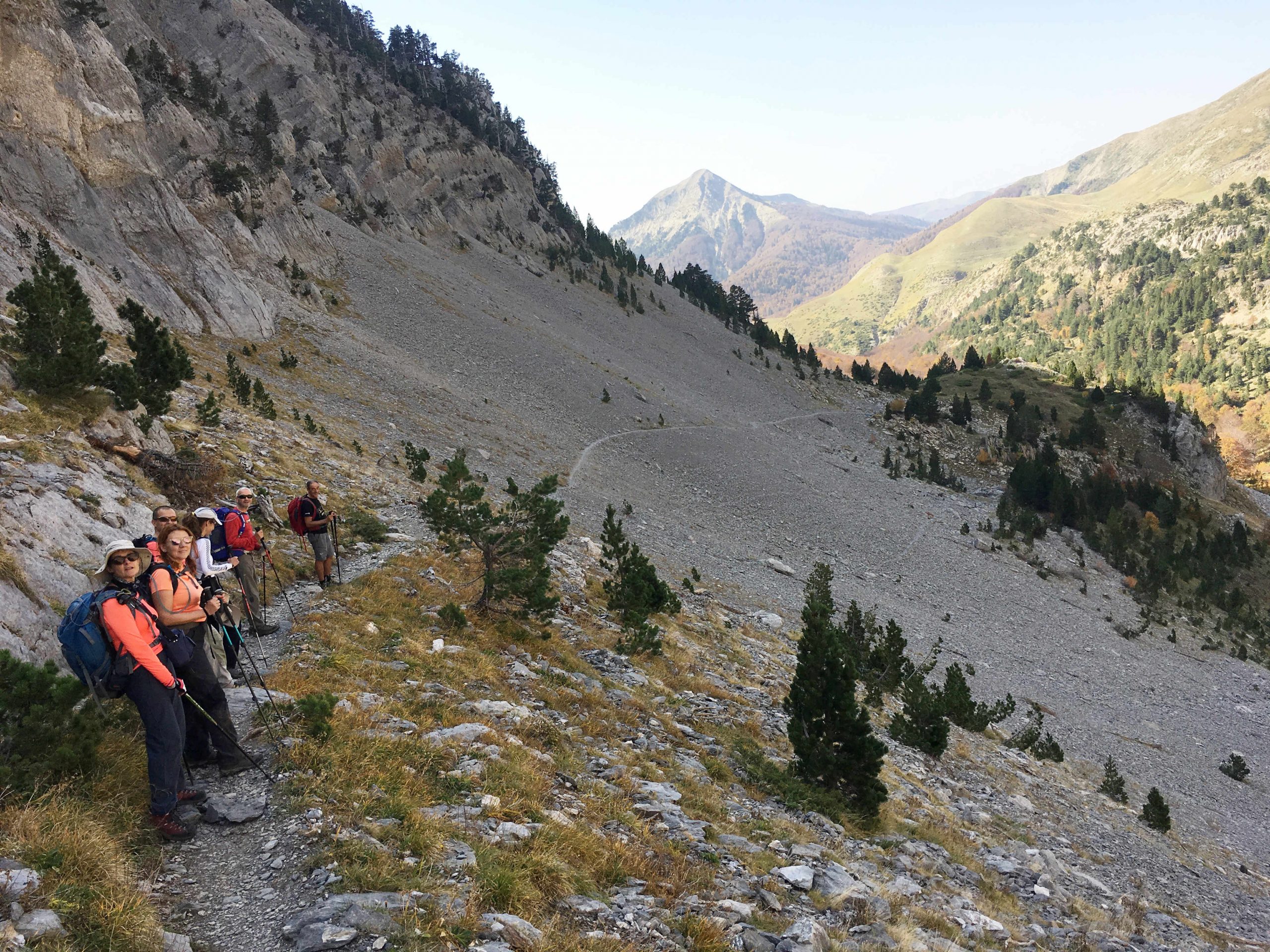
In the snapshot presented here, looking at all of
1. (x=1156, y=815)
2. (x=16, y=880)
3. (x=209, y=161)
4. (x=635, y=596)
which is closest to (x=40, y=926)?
(x=16, y=880)

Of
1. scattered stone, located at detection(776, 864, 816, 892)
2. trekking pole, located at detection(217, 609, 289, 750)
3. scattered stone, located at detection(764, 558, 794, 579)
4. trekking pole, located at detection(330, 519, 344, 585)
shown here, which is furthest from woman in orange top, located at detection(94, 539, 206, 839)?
scattered stone, located at detection(764, 558, 794, 579)

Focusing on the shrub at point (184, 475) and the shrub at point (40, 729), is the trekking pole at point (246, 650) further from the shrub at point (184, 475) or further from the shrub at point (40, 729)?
the shrub at point (184, 475)

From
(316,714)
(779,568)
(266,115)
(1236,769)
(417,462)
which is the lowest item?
(1236,769)

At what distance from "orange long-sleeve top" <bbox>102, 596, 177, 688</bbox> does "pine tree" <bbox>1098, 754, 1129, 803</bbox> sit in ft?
82.9

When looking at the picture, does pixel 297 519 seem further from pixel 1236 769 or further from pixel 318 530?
pixel 1236 769

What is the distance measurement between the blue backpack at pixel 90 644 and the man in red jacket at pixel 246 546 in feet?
16.1

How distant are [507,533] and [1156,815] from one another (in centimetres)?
2061

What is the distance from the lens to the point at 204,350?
31.5 meters

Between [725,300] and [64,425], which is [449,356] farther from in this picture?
[725,300]

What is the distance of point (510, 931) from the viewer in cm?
508

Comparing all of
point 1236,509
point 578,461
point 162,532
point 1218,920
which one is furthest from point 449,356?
point 1236,509

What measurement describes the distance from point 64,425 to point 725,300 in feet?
353

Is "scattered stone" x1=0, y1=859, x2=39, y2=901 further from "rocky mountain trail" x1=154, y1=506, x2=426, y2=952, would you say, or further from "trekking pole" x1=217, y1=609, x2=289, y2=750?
"trekking pole" x1=217, y1=609, x2=289, y2=750

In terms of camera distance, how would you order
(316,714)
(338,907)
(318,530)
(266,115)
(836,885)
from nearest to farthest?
(338,907), (316,714), (836,885), (318,530), (266,115)
